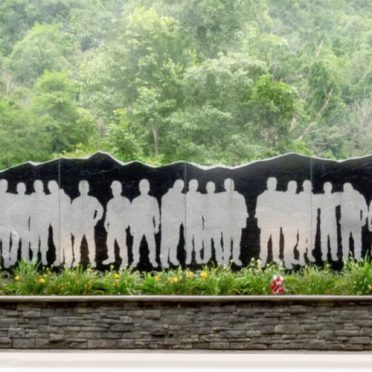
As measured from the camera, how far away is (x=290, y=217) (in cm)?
1477

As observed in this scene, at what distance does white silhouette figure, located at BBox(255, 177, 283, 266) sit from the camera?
14750 mm

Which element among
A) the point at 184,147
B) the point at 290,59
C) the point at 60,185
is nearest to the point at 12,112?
the point at 184,147

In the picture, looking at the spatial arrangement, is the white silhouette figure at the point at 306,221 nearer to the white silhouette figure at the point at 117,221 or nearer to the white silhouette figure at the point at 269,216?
the white silhouette figure at the point at 269,216

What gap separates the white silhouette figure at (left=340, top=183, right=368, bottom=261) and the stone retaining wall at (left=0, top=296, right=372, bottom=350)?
5.52ft

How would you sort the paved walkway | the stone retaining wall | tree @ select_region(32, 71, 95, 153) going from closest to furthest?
the paved walkway, the stone retaining wall, tree @ select_region(32, 71, 95, 153)

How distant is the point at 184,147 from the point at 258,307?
59.3 feet

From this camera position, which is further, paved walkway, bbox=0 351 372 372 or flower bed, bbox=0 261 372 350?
flower bed, bbox=0 261 372 350

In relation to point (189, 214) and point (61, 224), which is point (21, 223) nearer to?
point (61, 224)

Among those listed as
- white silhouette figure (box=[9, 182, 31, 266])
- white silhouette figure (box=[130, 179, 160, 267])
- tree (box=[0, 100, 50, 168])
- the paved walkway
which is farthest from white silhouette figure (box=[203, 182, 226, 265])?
tree (box=[0, 100, 50, 168])

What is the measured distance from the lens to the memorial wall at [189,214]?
14.8m

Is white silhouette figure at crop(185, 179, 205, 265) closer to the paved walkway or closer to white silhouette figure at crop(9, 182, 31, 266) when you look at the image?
the paved walkway

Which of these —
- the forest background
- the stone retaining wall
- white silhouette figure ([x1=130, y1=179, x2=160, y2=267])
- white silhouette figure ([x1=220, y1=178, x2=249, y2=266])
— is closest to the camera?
the stone retaining wall

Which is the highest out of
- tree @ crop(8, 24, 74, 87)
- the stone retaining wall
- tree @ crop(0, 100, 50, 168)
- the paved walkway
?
tree @ crop(8, 24, 74, 87)

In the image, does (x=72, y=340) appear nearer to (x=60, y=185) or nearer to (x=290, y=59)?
(x=60, y=185)
